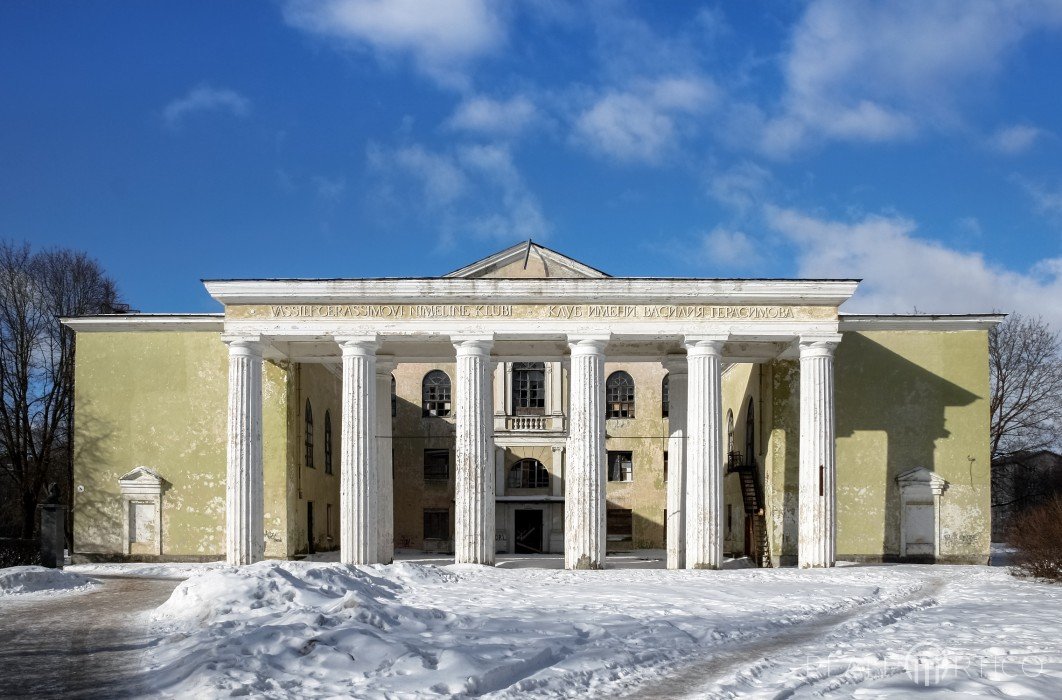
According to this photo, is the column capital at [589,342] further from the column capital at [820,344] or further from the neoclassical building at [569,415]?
the column capital at [820,344]

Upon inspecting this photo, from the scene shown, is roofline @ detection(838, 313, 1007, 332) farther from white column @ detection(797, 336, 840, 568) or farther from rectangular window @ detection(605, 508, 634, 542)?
rectangular window @ detection(605, 508, 634, 542)

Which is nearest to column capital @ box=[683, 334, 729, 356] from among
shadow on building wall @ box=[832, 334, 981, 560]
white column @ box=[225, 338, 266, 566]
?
shadow on building wall @ box=[832, 334, 981, 560]

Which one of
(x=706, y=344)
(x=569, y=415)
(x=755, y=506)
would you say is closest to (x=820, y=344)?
(x=706, y=344)

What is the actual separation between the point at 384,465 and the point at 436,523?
43.6 ft

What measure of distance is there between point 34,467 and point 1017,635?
36.4 meters

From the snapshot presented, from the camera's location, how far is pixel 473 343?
29500 mm

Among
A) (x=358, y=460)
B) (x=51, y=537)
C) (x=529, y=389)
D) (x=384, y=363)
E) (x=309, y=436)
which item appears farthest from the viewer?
(x=529, y=389)

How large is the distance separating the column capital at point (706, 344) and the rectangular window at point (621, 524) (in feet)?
57.5

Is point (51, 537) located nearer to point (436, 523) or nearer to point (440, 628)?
point (440, 628)

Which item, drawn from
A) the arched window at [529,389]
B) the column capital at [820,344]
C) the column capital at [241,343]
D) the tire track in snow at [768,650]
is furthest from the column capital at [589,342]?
the arched window at [529,389]

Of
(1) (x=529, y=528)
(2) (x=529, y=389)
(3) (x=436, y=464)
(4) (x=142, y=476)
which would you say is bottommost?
(1) (x=529, y=528)

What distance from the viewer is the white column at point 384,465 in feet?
104

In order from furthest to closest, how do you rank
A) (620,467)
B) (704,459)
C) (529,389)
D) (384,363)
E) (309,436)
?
(620,467)
(529,389)
(309,436)
(384,363)
(704,459)

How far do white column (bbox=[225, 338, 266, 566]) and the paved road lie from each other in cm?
736
